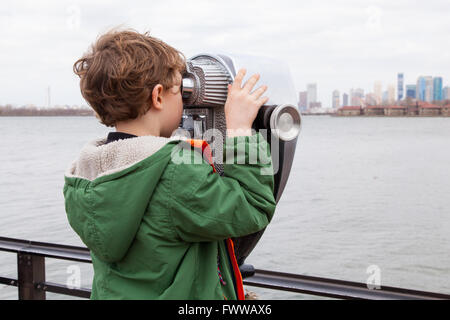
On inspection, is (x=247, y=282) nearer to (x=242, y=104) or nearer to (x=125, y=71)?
(x=242, y=104)

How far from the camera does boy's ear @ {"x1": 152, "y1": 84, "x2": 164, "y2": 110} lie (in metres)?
1.12

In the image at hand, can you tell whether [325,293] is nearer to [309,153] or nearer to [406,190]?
[406,190]

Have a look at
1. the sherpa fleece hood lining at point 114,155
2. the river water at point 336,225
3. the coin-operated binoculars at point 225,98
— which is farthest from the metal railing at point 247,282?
the river water at point 336,225

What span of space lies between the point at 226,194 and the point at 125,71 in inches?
12.7

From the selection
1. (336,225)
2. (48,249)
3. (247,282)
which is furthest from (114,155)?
(336,225)

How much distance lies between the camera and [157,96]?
44.8 inches

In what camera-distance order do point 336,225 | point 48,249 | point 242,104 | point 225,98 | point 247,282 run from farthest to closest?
point 336,225, point 48,249, point 247,282, point 225,98, point 242,104

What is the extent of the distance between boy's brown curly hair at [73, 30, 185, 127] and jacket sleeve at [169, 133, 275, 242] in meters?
0.16

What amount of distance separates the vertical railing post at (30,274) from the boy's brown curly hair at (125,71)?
1.24 meters

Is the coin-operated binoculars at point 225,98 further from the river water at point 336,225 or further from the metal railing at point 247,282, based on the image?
the river water at point 336,225

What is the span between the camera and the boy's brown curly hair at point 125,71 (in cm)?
109

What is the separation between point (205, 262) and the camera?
1126 mm

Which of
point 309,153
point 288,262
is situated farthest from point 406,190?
point 309,153
